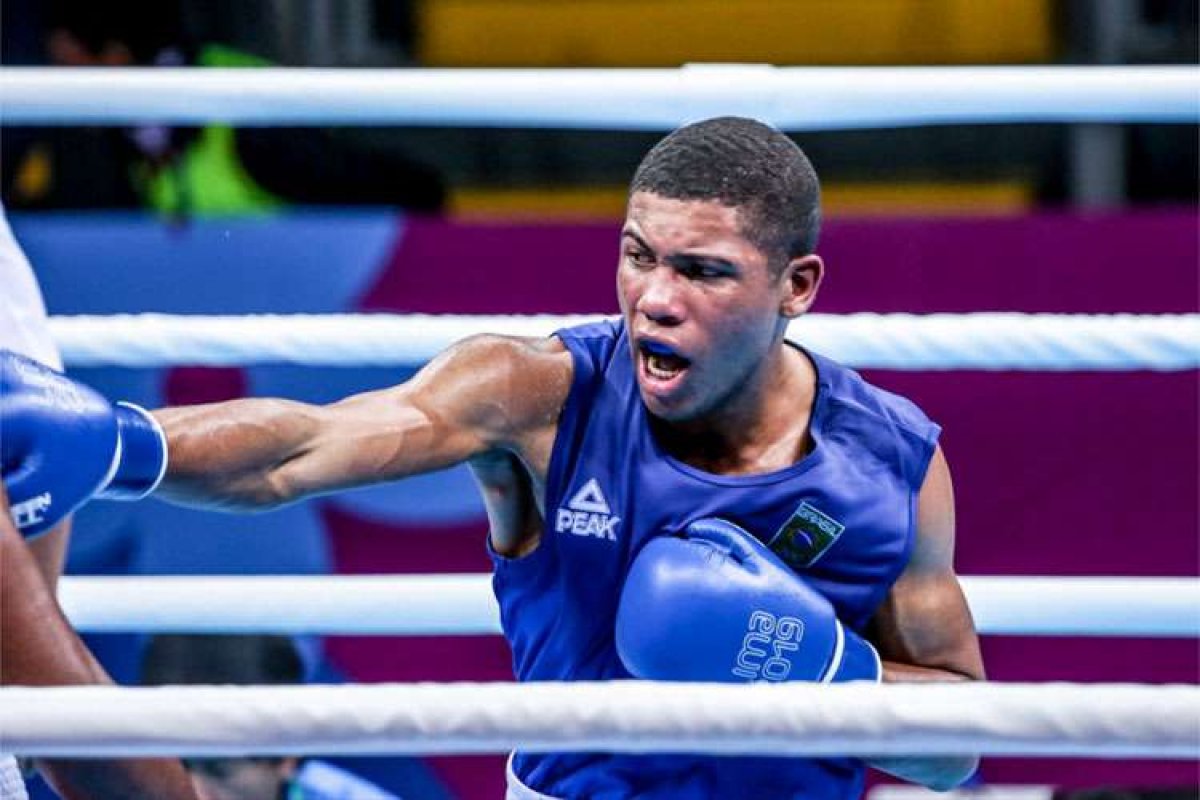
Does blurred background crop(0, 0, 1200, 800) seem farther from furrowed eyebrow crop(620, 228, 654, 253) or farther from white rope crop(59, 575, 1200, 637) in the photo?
furrowed eyebrow crop(620, 228, 654, 253)

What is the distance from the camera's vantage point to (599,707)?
4.02 feet

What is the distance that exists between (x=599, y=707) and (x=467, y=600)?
1.02 meters

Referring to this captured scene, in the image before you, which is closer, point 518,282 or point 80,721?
point 80,721

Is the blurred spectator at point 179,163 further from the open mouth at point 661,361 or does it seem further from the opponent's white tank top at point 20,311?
the open mouth at point 661,361

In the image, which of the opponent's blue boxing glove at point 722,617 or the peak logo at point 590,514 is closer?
the opponent's blue boxing glove at point 722,617

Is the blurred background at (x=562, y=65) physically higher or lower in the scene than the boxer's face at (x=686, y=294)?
lower

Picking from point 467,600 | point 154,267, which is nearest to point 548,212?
point 154,267

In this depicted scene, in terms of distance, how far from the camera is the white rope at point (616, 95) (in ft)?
7.11

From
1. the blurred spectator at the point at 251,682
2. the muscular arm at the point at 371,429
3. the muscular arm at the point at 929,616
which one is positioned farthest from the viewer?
the blurred spectator at the point at 251,682

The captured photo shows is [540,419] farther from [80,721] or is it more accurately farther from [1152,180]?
[1152,180]

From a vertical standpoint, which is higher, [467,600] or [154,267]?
[154,267]

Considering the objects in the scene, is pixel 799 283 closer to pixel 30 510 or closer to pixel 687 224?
pixel 687 224

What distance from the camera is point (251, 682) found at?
3115 millimetres

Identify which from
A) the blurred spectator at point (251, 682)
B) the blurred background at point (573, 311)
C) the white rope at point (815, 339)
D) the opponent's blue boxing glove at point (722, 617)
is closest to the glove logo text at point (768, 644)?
the opponent's blue boxing glove at point (722, 617)
